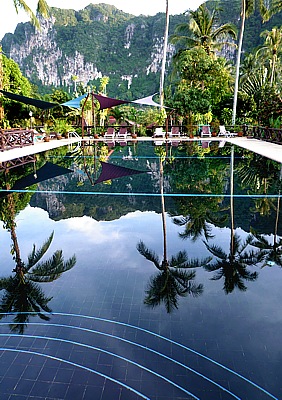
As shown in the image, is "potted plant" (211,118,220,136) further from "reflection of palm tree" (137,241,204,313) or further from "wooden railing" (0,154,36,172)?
"reflection of palm tree" (137,241,204,313)

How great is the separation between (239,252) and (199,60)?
58.3 feet

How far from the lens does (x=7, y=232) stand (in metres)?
5.47

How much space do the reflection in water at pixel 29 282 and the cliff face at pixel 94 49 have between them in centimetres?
5441

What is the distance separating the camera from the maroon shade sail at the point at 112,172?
912 cm

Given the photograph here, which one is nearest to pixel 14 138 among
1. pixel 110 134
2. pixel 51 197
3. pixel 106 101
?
pixel 106 101

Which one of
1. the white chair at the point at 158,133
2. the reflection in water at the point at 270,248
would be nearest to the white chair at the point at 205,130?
the white chair at the point at 158,133

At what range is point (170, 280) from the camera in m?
3.88

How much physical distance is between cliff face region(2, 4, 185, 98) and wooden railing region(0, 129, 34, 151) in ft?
143

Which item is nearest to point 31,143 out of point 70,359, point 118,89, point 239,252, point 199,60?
point 199,60

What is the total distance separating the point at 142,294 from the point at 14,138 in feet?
38.4

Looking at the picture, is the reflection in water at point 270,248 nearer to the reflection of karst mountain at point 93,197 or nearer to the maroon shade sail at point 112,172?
the reflection of karst mountain at point 93,197

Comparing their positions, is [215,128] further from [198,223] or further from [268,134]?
[198,223]

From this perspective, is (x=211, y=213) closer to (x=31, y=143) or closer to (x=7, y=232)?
(x=7, y=232)

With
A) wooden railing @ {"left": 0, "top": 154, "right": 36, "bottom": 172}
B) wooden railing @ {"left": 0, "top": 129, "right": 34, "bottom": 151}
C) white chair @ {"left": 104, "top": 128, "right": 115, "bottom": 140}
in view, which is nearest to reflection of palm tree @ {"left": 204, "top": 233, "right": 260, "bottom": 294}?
wooden railing @ {"left": 0, "top": 154, "right": 36, "bottom": 172}
